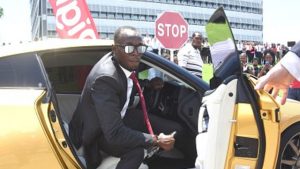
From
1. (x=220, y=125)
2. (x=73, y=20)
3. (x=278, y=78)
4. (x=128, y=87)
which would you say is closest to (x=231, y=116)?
(x=220, y=125)

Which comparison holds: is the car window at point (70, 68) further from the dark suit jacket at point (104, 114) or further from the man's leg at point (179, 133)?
the man's leg at point (179, 133)

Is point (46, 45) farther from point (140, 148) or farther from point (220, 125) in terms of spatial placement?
point (220, 125)

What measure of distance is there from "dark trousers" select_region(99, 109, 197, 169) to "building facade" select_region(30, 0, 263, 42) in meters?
69.6

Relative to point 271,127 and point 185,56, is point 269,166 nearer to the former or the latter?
point 271,127

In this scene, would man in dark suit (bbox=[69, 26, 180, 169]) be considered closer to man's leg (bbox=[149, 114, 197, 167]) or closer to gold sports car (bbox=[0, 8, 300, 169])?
gold sports car (bbox=[0, 8, 300, 169])

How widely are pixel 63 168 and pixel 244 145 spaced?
3.80 ft

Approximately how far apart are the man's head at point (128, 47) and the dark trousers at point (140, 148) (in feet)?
1.62

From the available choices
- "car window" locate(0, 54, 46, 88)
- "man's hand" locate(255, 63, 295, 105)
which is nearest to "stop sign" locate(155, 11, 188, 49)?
"car window" locate(0, 54, 46, 88)

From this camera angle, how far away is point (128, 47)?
11.2 ft

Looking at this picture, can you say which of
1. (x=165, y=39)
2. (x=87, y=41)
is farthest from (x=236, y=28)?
(x=87, y=41)

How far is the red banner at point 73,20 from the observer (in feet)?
25.7

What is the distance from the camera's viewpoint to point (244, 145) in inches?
119

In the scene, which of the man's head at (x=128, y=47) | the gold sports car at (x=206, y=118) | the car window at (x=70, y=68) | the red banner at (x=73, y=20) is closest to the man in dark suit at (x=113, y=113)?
the man's head at (x=128, y=47)

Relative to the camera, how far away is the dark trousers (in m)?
3.42
